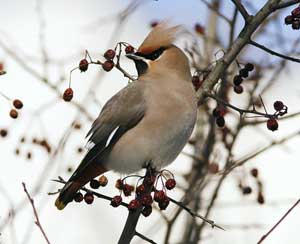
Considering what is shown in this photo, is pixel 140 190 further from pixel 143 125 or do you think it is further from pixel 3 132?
pixel 3 132

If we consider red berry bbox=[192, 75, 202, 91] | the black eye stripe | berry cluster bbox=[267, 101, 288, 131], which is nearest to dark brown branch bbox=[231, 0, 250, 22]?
berry cluster bbox=[267, 101, 288, 131]

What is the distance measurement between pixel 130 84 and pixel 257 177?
1.02 metres

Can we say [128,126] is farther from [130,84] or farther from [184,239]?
[184,239]

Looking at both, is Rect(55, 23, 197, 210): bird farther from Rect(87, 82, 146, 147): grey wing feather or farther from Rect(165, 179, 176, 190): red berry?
Rect(165, 179, 176, 190): red berry

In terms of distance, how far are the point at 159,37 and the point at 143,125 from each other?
0.46 meters

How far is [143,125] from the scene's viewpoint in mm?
3945

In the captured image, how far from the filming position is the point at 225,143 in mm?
4602

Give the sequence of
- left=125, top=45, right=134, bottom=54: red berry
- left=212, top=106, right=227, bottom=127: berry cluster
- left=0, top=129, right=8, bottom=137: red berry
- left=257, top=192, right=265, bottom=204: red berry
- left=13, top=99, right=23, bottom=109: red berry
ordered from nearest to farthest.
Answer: left=212, top=106, right=227, bottom=127: berry cluster, left=125, top=45, right=134, bottom=54: red berry, left=13, top=99, right=23, bottom=109: red berry, left=0, top=129, right=8, bottom=137: red berry, left=257, top=192, right=265, bottom=204: red berry

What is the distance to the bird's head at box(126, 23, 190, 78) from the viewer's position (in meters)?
4.12

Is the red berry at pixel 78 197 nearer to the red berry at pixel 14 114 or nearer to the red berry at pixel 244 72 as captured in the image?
the red berry at pixel 14 114

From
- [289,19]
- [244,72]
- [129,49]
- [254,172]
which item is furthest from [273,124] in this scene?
[254,172]

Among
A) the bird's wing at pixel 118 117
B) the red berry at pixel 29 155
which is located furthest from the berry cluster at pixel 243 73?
the red berry at pixel 29 155

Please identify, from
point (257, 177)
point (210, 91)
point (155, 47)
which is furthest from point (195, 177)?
point (210, 91)

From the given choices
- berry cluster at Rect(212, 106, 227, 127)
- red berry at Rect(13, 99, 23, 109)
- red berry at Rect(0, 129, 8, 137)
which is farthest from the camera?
red berry at Rect(0, 129, 8, 137)
